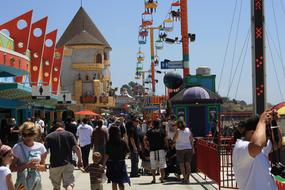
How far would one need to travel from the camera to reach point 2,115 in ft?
98.6

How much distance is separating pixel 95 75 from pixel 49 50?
3170 centimetres

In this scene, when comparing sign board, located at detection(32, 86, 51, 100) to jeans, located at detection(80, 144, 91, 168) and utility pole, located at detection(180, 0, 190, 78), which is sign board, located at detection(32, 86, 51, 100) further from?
jeans, located at detection(80, 144, 91, 168)

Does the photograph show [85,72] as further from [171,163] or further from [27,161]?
[27,161]

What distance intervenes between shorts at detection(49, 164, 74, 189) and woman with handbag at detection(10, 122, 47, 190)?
79.9 inches

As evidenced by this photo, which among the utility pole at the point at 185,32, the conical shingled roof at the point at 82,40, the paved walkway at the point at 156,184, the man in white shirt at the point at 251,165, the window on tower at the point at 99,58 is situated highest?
the conical shingled roof at the point at 82,40

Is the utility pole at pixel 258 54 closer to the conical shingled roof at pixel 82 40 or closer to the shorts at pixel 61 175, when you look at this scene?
the shorts at pixel 61 175

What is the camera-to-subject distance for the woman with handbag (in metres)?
7.67

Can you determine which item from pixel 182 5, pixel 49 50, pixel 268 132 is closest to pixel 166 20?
pixel 182 5

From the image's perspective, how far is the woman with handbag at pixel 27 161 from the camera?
7.67 meters

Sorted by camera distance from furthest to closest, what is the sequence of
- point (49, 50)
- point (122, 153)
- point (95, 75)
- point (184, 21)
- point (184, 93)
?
1. point (95, 75)
2. point (49, 50)
3. point (184, 21)
4. point (184, 93)
5. point (122, 153)

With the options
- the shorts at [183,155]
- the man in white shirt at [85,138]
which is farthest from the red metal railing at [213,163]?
the man in white shirt at [85,138]

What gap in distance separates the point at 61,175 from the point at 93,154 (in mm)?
679

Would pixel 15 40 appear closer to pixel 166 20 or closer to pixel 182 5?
pixel 182 5

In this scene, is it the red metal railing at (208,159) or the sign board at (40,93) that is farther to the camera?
the sign board at (40,93)
